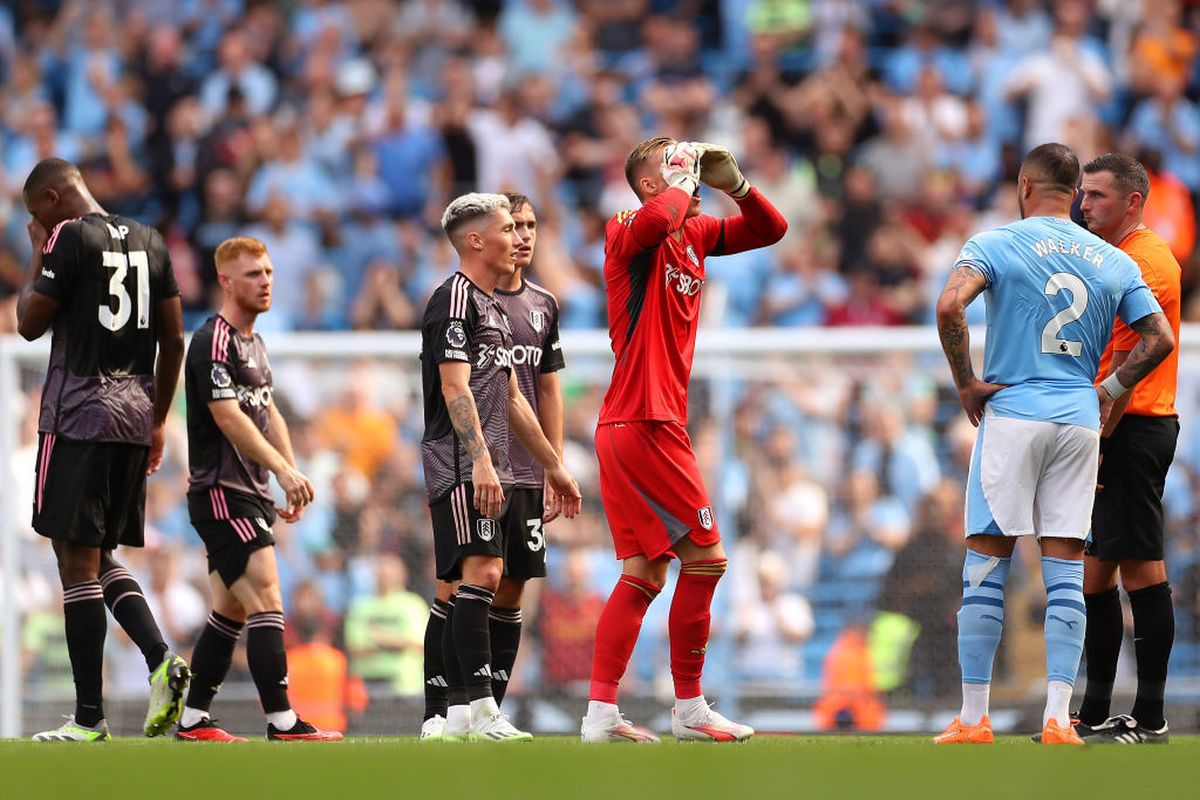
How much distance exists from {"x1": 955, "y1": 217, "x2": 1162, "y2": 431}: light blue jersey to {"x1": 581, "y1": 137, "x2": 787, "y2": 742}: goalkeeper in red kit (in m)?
1.21

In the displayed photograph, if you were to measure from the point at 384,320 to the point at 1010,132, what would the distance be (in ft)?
19.3

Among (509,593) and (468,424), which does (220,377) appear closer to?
(468,424)

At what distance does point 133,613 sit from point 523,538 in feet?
5.89

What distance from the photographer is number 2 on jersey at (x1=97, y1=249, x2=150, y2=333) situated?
877 cm

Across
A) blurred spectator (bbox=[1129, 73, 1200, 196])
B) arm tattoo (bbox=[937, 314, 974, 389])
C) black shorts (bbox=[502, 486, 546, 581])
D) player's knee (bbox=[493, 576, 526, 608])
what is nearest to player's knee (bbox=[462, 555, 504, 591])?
black shorts (bbox=[502, 486, 546, 581])

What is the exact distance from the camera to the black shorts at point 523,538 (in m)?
8.65

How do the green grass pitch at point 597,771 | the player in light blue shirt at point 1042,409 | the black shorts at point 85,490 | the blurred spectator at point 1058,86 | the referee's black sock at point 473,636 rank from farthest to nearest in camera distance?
the blurred spectator at point 1058,86
the black shorts at point 85,490
the referee's black sock at point 473,636
the player in light blue shirt at point 1042,409
the green grass pitch at point 597,771

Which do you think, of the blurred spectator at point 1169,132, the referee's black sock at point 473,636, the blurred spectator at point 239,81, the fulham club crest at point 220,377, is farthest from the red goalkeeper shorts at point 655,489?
the blurred spectator at point 239,81

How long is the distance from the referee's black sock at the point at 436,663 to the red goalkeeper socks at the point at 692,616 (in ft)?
4.68

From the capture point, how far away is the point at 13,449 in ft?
39.3

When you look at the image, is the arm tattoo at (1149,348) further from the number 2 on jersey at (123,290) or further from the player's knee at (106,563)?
the player's knee at (106,563)

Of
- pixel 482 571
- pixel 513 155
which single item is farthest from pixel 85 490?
pixel 513 155

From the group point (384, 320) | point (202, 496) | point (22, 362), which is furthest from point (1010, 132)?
point (202, 496)

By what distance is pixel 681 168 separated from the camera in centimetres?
806
